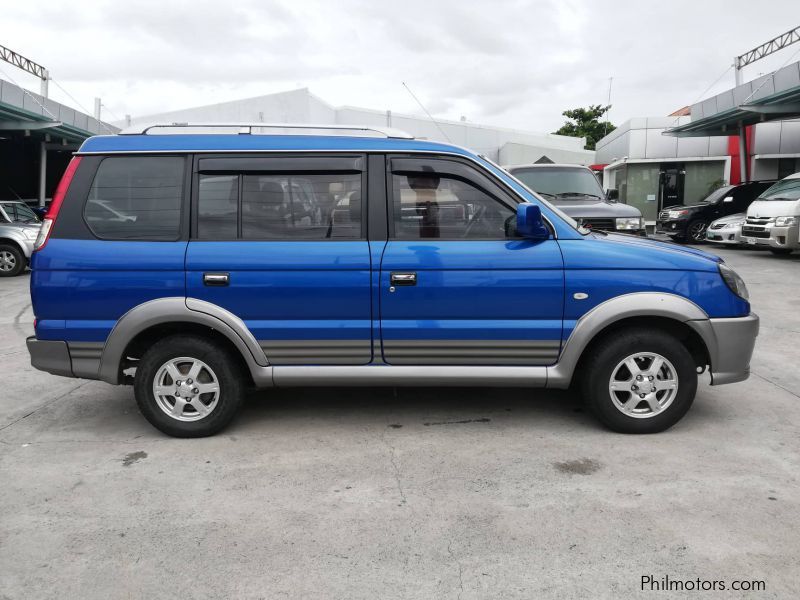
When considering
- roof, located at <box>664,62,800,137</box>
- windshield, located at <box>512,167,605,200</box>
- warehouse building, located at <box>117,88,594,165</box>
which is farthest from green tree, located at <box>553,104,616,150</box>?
windshield, located at <box>512,167,605,200</box>

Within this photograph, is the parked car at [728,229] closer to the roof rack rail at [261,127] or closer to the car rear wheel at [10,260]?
the roof rack rail at [261,127]

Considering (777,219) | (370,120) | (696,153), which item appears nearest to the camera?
(777,219)

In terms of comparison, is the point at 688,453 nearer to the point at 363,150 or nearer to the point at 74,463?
the point at 363,150

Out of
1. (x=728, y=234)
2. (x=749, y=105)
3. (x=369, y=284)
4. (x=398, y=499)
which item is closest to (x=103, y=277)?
(x=369, y=284)

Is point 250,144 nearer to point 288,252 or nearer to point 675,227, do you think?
point 288,252

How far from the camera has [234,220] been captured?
13.7 feet

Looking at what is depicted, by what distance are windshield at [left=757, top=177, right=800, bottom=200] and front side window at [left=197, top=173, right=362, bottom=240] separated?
1289 centimetres

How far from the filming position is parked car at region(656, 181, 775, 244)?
1812cm

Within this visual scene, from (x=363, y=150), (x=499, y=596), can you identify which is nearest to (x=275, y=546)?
(x=499, y=596)

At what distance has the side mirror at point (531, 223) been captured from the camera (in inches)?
155

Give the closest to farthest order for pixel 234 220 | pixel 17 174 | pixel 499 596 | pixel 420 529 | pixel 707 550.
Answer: pixel 499 596, pixel 707 550, pixel 420 529, pixel 234 220, pixel 17 174

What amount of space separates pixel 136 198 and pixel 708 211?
1767cm

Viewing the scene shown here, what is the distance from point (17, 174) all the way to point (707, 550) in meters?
30.9

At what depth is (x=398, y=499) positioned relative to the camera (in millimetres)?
3418
